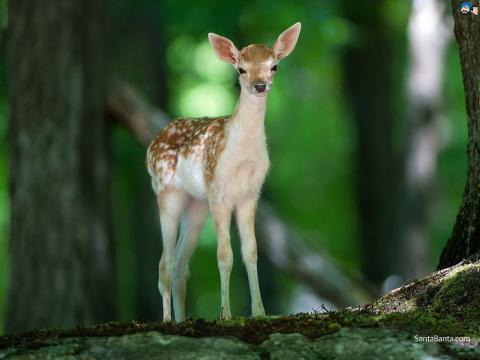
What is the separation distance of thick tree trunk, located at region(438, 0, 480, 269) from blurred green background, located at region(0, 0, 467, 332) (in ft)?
6.00

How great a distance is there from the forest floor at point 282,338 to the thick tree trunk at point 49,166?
554 centimetres

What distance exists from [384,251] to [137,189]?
4549 millimetres

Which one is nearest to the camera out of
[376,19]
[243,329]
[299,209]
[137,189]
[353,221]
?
[243,329]

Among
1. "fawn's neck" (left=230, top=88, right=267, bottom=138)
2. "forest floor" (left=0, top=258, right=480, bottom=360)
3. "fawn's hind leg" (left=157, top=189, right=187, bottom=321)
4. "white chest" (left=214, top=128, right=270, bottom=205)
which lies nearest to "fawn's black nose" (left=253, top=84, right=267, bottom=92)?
"fawn's neck" (left=230, top=88, right=267, bottom=138)

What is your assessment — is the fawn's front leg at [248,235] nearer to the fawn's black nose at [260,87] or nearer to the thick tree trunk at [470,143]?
the fawn's black nose at [260,87]

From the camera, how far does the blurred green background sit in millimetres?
15289

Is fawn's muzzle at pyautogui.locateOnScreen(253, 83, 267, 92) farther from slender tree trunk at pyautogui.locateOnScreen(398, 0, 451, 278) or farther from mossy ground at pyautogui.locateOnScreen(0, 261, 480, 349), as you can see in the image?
slender tree trunk at pyautogui.locateOnScreen(398, 0, 451, 278)

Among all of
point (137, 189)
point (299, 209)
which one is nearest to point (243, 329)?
point (137, 189)

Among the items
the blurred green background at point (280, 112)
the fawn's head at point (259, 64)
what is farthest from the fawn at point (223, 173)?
the blurred green background at point (280, 112)

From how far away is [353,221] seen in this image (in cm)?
2642

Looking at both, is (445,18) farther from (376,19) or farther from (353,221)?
(353,221)

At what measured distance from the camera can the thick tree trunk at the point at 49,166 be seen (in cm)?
1138

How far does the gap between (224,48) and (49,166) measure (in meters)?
4.70

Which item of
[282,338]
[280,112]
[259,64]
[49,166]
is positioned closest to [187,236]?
[259,64]
